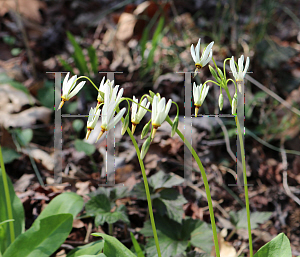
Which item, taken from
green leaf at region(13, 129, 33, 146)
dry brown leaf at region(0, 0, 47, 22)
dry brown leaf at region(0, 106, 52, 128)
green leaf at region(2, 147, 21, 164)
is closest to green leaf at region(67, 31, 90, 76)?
dry brown leaf at region(0, 106, 52, 128)

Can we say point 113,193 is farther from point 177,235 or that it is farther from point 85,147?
point 85,147

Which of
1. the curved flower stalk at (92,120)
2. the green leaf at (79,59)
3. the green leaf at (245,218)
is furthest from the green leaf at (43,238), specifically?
the green leaf at (79,59)

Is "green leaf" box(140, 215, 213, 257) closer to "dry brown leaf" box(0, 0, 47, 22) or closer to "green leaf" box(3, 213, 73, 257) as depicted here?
"green leaf" box(3, 213, 73, 257)

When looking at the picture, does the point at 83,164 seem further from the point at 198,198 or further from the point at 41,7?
the point at 41,7

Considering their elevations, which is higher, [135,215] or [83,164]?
[83,164]

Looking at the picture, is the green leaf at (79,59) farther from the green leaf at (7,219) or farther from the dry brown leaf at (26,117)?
the green leaf at (7,219)

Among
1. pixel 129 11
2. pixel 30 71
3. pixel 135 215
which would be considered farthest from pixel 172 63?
pixel 135 215
